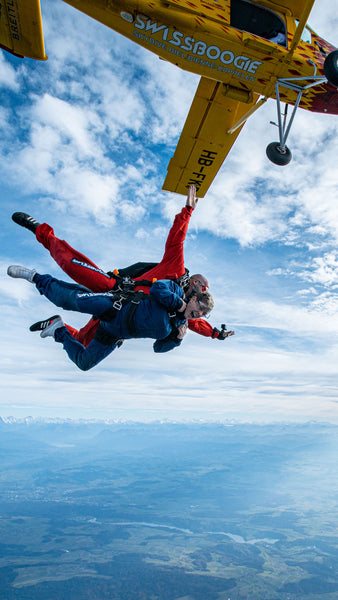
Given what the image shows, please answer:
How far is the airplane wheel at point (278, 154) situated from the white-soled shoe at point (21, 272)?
16.5 ft

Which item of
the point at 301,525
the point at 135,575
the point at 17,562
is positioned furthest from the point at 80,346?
the point at 301,525

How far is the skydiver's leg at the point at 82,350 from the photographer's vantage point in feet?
15.4

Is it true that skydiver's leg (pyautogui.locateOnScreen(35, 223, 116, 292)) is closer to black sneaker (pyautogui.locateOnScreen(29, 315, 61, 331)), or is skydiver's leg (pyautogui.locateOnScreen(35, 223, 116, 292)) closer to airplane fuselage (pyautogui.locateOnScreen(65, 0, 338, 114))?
black sneaker (pyautogui.locateOnScreen(29, 315, 61, 331))

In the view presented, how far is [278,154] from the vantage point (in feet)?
21.4

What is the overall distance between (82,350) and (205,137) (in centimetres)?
600

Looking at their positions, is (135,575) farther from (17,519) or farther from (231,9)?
(231,9)

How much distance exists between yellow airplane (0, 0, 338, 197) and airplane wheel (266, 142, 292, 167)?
0.06ft

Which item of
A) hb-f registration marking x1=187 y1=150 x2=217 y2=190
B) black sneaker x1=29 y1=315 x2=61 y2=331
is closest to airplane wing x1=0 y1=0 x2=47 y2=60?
hb-f registration marking x1=187 y1=150 x2=217 y2=190

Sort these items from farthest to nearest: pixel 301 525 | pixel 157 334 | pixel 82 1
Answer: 1. pixel 301 525
2. pixel 82 1
3. pixel 157 334

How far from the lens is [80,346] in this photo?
4.88 m

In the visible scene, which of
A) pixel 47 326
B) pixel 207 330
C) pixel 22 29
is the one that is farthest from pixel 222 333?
pixel 22 29

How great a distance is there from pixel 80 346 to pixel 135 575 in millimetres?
168552

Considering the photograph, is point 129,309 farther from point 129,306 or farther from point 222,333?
point 222,333

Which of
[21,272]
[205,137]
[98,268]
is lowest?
[21,272]
